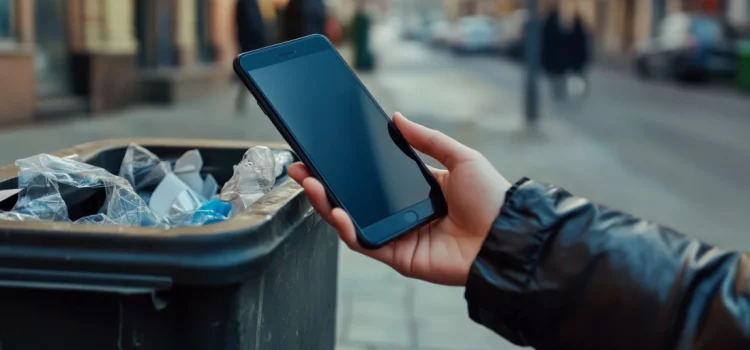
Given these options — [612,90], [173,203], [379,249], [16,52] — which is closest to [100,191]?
[173,203]

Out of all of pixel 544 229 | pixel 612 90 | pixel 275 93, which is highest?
pixel 275 93

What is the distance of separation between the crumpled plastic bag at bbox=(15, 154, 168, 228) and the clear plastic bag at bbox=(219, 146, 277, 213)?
17 centimetres

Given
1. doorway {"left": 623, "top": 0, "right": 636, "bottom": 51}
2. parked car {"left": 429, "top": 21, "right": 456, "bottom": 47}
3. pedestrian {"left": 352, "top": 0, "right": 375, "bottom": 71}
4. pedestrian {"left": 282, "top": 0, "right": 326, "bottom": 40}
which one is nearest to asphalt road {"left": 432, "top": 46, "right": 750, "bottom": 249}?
pedestrian {"left": 282, "top": 0, "right": 326, "bottom": 40}

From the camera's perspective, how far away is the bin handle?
1496 mm

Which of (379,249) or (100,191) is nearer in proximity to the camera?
(379,249)

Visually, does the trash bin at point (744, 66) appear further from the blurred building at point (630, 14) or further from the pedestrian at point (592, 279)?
the pedestrian at point (592, 279)

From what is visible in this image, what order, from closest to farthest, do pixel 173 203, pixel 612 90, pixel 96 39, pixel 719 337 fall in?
pixel 719 337, pixel 173 203, pixel 96 39, pixel 612 90

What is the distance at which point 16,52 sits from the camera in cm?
1030

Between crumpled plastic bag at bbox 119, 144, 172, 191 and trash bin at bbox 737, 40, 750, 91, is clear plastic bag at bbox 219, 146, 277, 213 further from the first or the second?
trash bin at bbox 737, 40, 750, 91

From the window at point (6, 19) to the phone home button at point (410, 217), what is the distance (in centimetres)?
982

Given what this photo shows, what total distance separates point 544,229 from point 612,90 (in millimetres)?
19194

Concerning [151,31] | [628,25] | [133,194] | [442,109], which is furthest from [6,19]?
[628,25]

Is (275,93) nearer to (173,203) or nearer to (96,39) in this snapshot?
(173,203)

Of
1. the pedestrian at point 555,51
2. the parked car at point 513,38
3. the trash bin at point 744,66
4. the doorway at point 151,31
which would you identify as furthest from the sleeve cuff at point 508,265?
the parked car at point 513,38
